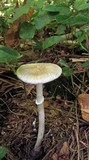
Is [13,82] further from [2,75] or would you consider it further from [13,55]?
[13,55]

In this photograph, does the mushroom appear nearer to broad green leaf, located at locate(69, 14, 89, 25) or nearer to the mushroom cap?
the mushroom cap

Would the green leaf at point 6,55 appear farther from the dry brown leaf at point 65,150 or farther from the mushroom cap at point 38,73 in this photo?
the dry brown leaf at point 65,150

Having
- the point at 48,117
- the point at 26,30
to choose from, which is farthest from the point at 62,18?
the point at 48,117

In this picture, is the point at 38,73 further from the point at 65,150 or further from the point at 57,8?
the point at 65,150

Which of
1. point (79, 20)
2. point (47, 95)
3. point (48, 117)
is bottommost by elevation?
point (48, 117)

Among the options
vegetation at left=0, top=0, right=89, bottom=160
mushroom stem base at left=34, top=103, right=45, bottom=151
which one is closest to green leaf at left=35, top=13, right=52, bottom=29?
vegetation at left=0, top=0, right=89, bottom=160

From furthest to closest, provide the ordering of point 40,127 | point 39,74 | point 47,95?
1. point 47,95
2. point 40,127
3. point 39,74
